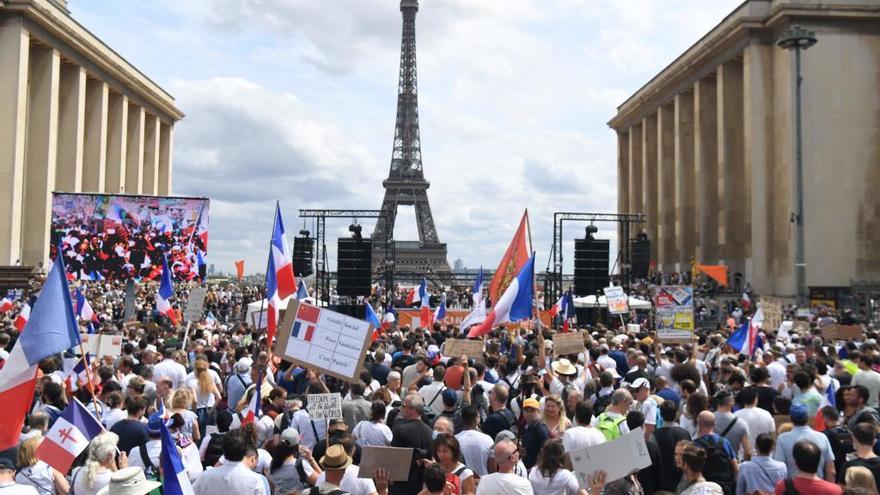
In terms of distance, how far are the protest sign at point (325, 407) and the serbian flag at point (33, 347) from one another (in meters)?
2.20

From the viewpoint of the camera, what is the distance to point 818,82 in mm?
40562

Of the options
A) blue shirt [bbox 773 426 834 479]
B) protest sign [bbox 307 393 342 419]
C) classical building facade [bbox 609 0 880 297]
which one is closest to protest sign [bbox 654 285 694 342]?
blue shirt [bbox 773 426 834 479]

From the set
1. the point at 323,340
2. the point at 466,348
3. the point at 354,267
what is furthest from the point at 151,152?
the point at 323,340

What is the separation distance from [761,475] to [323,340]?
447cm

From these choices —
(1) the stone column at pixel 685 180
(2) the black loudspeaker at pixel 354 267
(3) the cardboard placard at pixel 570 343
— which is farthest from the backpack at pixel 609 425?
(1) the stone column at pixel 685 180

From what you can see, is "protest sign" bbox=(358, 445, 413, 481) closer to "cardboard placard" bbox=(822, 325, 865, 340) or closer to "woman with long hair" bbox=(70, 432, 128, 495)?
"woman with long hair" bbox=(70, 432, 128, 495)

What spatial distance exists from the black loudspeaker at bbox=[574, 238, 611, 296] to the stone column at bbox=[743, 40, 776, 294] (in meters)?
13.8

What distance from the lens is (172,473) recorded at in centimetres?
671

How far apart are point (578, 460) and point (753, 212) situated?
38.8 meters

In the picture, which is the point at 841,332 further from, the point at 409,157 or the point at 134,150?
the point at 409,157

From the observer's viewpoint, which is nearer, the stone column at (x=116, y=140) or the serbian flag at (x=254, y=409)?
the serbian flag at (x=254, y=409)

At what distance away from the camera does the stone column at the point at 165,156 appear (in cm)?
6981

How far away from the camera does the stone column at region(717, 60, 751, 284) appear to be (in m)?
46.6

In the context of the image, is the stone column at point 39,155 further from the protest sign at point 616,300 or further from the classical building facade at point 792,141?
the protest sign at point 616,300
